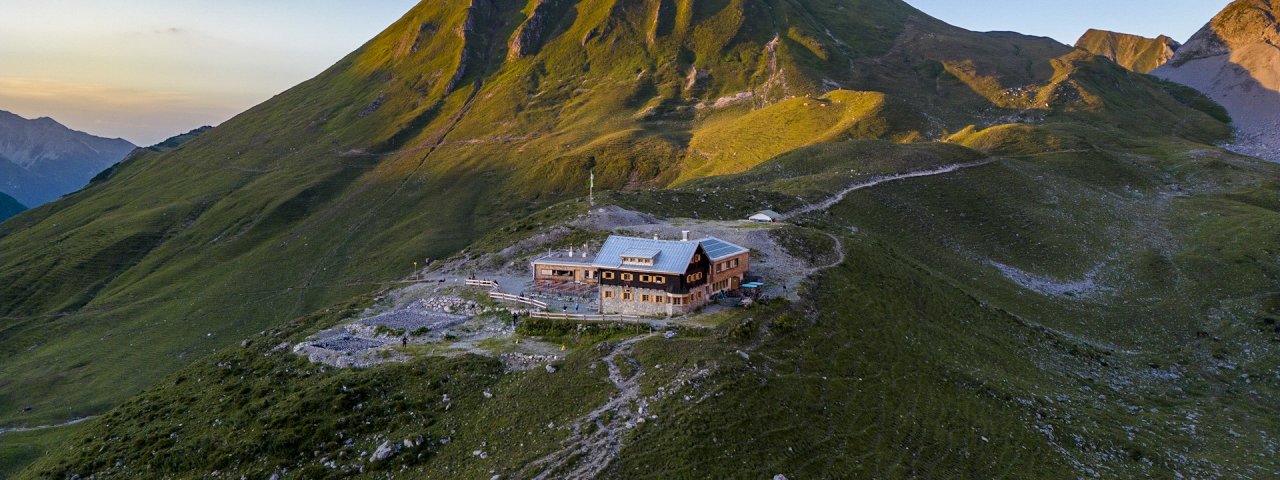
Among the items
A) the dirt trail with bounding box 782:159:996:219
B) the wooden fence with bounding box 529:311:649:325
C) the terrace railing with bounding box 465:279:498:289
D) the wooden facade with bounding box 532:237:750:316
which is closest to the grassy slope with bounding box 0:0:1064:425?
the dirt trail with bounding box 782:159:996:219

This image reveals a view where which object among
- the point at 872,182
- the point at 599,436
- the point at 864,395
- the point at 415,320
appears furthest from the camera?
the point at 872,182

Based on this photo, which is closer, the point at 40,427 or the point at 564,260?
the point at 564,260

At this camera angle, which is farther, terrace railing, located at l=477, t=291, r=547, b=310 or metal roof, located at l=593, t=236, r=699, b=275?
terrace railing, located at l=477, t=291, r=547, b=310

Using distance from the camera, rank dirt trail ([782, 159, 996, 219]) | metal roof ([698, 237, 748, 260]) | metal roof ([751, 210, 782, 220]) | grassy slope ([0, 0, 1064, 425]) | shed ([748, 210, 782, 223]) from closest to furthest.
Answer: metal roof ([698, 237, 748, 260]) < shed ([748, 210, 782, 223]) < metal roof ([751, 210, 782, 220]) < dirt trail ([782, 159, 996, 219]) < grassy slope ([0, 0, 1064, 425])

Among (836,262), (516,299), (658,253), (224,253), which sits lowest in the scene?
(224,253)

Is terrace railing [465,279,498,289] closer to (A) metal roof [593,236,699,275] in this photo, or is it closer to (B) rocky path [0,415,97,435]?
(A) metal roof [593,236,699,275]

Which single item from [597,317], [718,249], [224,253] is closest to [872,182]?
[718,249]

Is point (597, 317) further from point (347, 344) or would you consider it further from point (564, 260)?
point (347, 344)

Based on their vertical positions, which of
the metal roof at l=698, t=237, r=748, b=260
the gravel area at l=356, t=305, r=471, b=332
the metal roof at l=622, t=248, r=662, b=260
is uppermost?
the metal roof at l=622, t=248, r=662, b=260
